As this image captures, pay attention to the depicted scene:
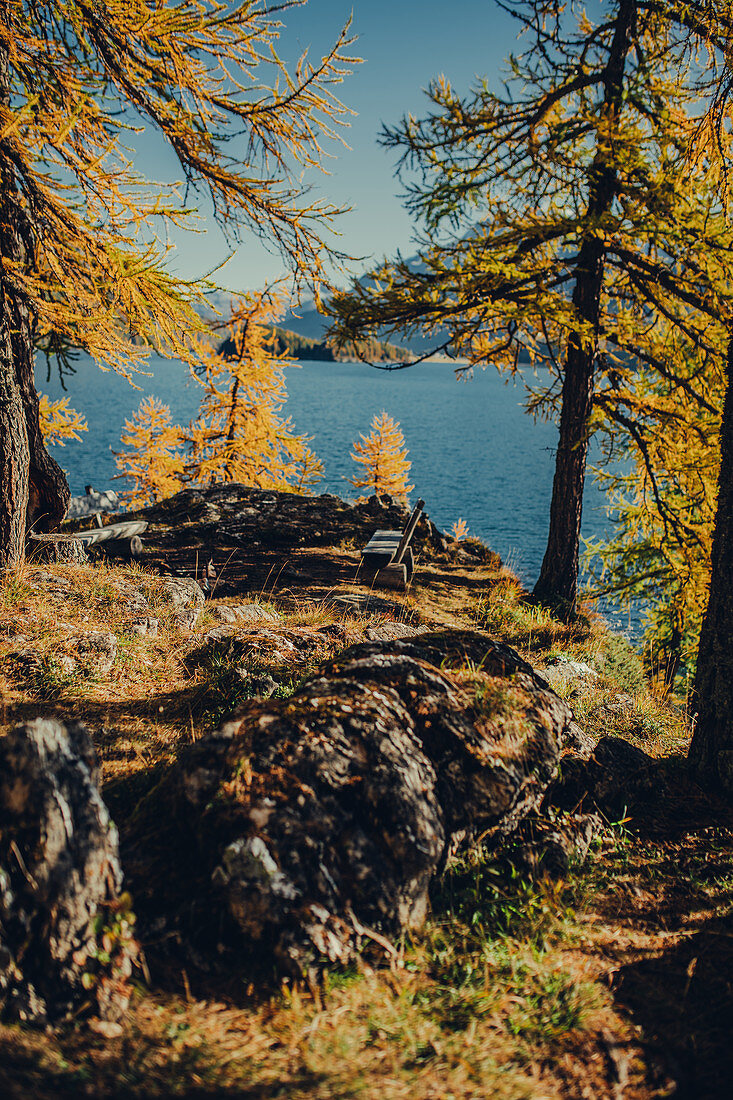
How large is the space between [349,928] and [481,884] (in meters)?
0.86

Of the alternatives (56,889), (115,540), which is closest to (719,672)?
(56,889)

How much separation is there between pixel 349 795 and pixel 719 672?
10.6 feet

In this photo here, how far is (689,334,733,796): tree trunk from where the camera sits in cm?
423

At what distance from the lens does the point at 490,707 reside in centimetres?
324

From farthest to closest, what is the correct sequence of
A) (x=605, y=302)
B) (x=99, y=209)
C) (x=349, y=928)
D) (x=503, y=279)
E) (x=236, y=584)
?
(x=605, y=302)
(x=236, y=584)
(x=503, y=279)
(x=99, y=209)
(x=349, y=928)

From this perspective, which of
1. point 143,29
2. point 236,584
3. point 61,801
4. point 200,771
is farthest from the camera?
point 236,584

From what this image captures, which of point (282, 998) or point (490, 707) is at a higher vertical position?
point (490, 707)

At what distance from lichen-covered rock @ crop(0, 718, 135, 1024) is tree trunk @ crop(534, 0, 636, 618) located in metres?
7.29

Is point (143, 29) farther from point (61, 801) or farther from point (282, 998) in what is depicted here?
point (282, 998)

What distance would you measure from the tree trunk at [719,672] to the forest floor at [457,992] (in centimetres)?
25

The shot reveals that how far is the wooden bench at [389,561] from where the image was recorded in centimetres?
868

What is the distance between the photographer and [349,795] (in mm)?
2617

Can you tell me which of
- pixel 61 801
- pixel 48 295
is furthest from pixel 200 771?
pixel 48 295

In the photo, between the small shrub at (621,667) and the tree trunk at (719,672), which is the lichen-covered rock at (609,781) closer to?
the tree trunk at (719,672)
